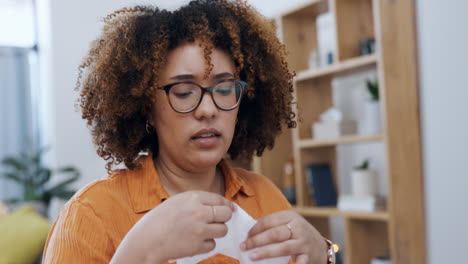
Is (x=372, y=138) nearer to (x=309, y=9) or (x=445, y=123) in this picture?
(x=445, y=123)

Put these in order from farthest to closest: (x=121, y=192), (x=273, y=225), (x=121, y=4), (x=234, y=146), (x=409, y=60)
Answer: (x=121, y=4)
(x=409, y=60)
(x=234, y=146)
(x=121, y=192)
(x=273, y=225)

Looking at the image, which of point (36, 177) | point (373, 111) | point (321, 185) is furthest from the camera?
point (36, 177)

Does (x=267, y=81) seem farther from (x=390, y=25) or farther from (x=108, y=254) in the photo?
(x=390, y=25)

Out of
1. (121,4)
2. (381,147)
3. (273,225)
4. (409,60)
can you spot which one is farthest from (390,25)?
(121,4)

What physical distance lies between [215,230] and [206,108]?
0.30 m

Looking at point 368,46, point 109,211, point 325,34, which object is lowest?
point 109,211

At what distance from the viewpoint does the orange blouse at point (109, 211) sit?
1.00 meters

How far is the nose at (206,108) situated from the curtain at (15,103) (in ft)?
14.3

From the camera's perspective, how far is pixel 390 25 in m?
2.42

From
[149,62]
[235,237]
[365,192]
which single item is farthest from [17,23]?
[235,237]

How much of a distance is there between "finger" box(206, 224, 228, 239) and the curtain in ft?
14.9

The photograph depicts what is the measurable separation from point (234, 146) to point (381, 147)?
1676 millimetres

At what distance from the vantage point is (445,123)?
7.42 ft

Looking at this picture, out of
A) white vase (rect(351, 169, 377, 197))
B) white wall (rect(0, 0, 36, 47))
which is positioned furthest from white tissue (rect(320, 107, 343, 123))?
white wall (rect(0, 0, 36, 47))
